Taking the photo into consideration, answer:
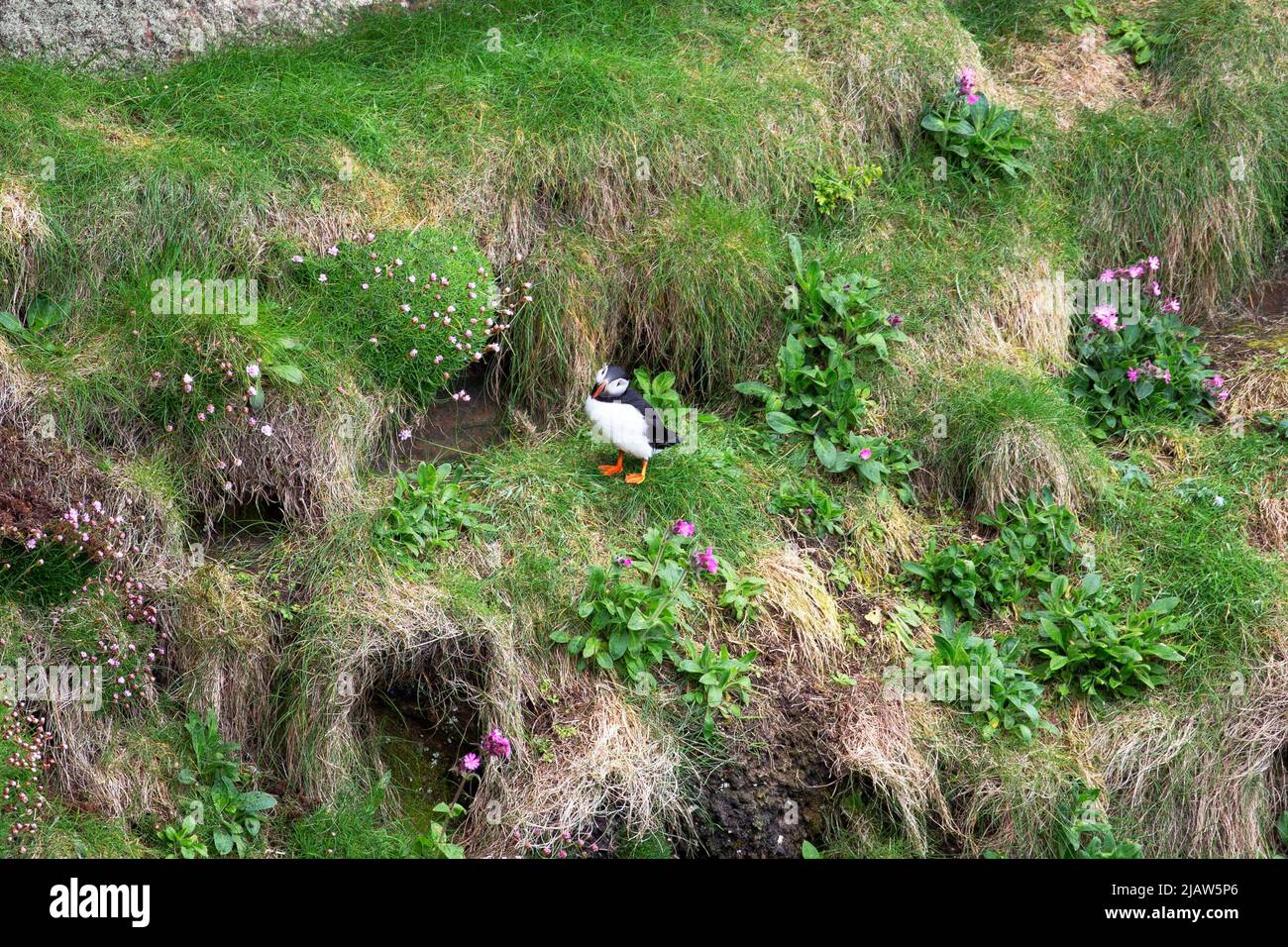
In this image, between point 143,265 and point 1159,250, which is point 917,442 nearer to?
point 1159,250

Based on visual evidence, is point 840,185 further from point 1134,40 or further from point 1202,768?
point 1202,768

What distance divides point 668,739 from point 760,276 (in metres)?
2.39

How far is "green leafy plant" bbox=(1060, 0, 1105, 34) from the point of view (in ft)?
28.6

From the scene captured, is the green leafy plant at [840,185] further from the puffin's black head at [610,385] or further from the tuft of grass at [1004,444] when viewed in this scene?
the puffin's black head at [610,385]

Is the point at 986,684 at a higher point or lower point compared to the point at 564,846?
higher

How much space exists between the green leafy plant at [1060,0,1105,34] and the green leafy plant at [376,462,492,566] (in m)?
5.16

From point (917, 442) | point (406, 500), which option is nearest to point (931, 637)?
point (917, 442)

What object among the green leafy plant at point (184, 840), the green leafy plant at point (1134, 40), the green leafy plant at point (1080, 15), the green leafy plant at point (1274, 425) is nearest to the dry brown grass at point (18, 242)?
the green leafy plant at point (184, 840)

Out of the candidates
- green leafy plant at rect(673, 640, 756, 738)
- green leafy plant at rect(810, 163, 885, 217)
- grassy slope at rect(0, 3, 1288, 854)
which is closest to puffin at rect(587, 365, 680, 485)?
grassy slope at rect(0, 3, 1288, 854)

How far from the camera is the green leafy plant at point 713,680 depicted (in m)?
5.83

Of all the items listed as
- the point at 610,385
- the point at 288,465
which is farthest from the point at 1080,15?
the point at 288,465

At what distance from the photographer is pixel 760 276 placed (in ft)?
22.5

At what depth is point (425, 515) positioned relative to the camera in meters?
6.05

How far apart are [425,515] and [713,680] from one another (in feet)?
4.70
